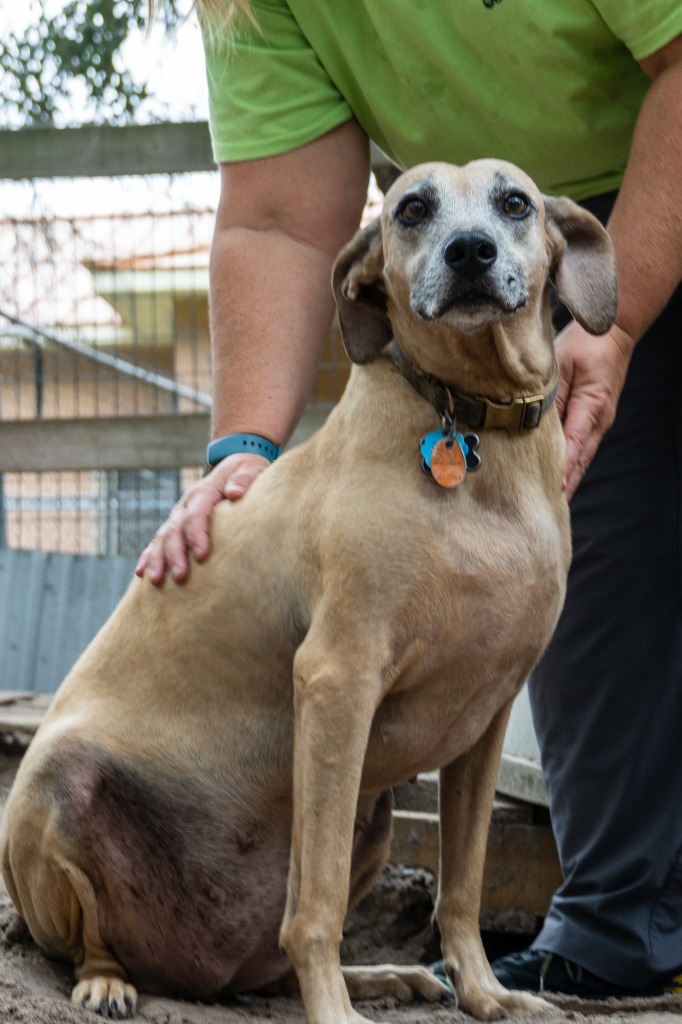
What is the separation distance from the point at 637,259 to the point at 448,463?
2.24 feet

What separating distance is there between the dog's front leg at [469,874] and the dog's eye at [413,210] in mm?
901

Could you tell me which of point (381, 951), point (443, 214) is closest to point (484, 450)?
point (443, 214)

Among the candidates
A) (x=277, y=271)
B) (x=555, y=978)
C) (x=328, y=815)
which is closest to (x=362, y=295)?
(x=277, y=271)

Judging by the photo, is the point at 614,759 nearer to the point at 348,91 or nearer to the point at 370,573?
the point at 370,573

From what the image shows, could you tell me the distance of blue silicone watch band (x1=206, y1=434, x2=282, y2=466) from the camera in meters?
2.74

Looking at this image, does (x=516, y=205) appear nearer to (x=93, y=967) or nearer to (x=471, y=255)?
(x=471, y=255)

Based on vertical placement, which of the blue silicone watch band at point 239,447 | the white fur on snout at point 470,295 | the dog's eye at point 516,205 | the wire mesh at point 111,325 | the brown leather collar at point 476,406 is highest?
the dog's eye at point 516,205

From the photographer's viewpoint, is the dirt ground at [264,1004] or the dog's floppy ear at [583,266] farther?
the dog's floppy ear at [583,266]

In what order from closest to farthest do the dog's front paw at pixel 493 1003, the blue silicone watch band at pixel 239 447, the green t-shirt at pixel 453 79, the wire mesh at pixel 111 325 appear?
the dog's front paw at pixel 493 1003, the green t-shirt at pixel 453 79, the blue silicone watch band at pixel 239 447, the wire mesh at pixel 111 325

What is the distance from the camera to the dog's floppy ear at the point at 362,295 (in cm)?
237

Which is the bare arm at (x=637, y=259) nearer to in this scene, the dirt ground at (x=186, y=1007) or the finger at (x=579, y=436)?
the finger at (x=579, y=436)

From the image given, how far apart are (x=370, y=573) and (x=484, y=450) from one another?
311 mm

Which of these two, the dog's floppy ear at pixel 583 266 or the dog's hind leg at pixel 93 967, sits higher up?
the dog's floppy ear at pixel 583 266

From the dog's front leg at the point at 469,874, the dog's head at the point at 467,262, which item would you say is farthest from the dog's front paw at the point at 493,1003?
the dog's head at the point at 467,262
